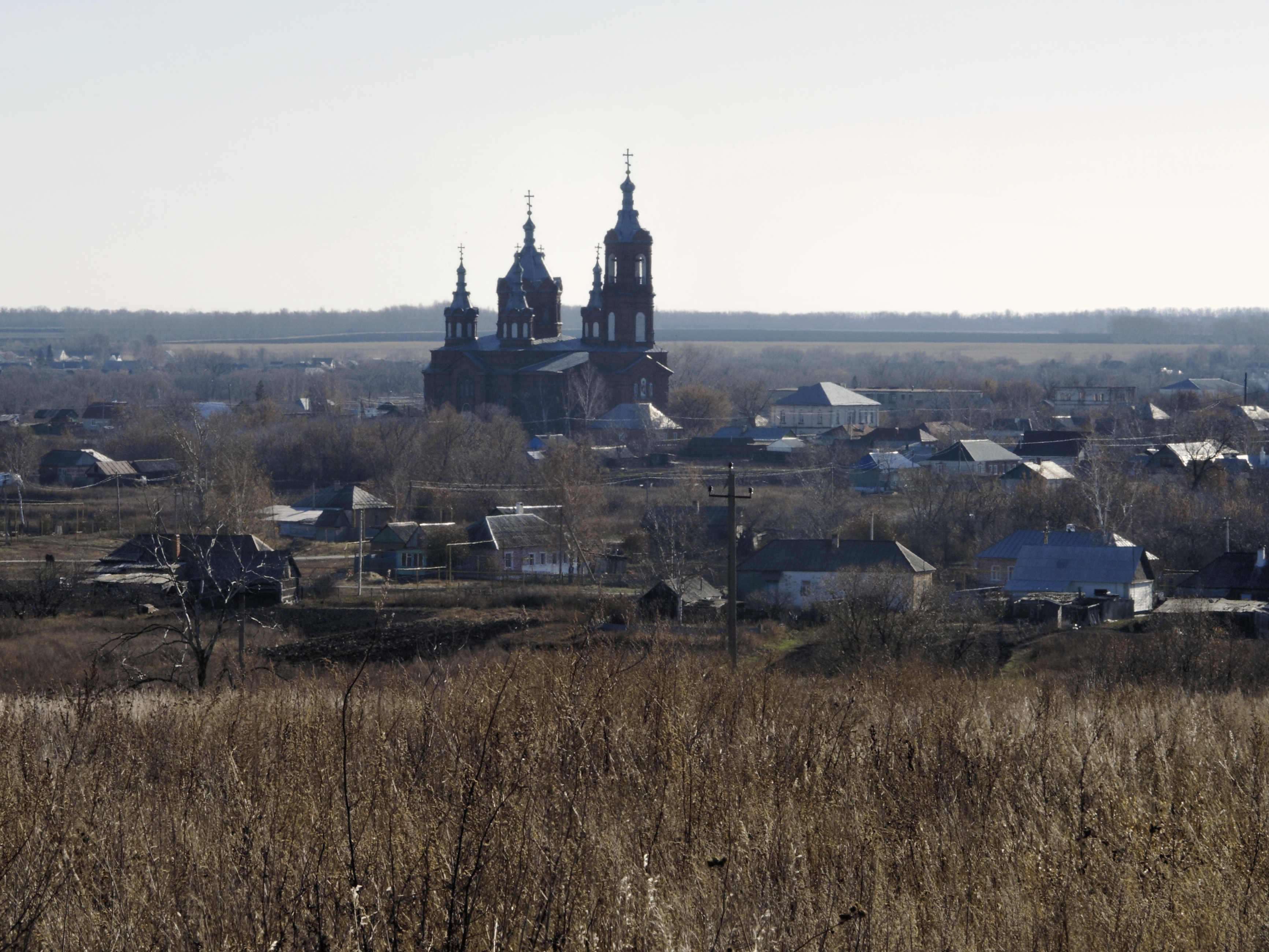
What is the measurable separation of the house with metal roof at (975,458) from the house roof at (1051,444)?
2.08 metres

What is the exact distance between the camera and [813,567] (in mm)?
25641

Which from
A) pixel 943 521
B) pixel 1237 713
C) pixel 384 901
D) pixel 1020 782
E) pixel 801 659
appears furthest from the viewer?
pixel 943 521

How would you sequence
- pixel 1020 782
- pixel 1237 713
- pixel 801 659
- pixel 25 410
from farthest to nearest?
pixel 25 410, pixel 801 659, pixel 1237 713, pixel 1020 782

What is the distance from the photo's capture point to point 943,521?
3123 cm

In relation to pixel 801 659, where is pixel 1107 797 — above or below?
above

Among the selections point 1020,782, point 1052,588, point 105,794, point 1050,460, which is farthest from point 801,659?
point 1050,460

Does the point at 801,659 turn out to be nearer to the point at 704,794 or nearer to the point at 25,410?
the point at 704,794

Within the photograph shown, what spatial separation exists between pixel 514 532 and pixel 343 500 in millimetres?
7751

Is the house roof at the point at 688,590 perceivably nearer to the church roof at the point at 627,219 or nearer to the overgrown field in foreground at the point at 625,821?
the overgrown field in foreground at the point at 625,821

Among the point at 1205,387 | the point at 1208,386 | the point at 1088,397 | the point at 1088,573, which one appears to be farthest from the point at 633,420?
the point at 1208,386

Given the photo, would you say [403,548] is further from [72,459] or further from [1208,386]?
[1208,386]

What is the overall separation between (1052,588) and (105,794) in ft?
72.8

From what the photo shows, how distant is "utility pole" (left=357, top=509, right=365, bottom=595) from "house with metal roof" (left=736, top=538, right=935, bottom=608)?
23.9 feet

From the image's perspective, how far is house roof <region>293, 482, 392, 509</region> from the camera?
3622 cm
